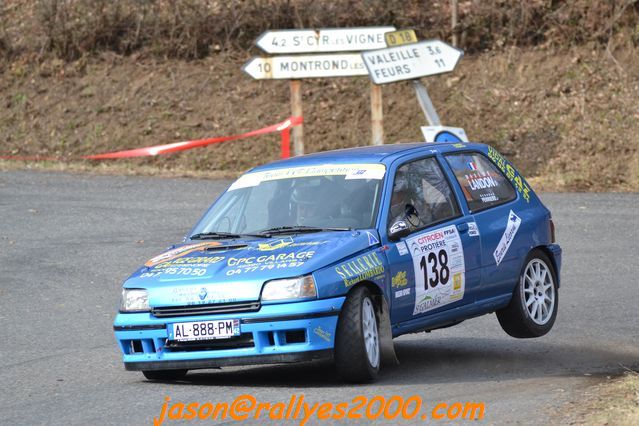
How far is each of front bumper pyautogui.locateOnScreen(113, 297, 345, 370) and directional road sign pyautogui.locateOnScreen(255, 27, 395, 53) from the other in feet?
44.1

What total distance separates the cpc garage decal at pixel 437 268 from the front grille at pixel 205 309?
1406mm

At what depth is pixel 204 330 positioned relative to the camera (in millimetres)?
7805

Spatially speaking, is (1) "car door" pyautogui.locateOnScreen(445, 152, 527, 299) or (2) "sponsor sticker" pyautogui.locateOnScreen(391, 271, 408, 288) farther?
(1) "car door" pyautogui.locateOnScreen(445, 152, 527, 299)

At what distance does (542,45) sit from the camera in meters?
26.0

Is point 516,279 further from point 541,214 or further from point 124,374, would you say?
point 124,374

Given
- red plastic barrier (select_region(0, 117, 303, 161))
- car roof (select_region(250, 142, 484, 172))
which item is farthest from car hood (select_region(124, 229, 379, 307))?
red plastic barrier (select_region(0, 117, 303, 161))

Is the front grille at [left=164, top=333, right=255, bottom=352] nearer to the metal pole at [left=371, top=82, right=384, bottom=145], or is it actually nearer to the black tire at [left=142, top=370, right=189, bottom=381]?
the black tire at [left=142, top=370, right=189, bottom=381]

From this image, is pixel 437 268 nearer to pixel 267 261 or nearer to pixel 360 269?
pixel 360 269

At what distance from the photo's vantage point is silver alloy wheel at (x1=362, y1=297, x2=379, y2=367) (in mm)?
7914

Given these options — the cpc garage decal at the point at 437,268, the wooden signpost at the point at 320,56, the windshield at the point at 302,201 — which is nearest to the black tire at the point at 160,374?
the windshield at the point at 302,201

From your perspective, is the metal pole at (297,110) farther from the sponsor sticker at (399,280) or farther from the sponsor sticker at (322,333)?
the sponsor sticker at (322,333)

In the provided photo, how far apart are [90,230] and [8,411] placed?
938cm

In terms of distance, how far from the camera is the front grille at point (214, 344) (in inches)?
305

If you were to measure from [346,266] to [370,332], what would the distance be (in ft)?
1.60
